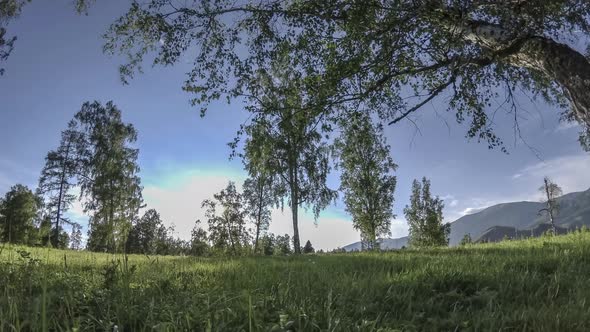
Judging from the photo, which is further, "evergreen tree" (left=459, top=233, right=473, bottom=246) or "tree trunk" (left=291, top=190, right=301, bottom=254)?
"tree trunk" (left=291, top=190, right=301, bottom=254)

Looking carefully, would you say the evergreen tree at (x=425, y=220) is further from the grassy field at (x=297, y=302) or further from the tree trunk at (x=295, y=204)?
the grassy field at (x=297, y=302)

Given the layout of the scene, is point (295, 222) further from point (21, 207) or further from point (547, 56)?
point (21, 207)

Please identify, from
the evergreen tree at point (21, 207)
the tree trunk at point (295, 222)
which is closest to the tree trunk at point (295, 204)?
the tree trunk at point (295, 222)

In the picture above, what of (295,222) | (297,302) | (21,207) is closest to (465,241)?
(295,222)

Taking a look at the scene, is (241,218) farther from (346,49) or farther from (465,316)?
(465,316)

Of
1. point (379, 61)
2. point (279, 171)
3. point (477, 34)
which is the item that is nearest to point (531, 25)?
point (477, 34)

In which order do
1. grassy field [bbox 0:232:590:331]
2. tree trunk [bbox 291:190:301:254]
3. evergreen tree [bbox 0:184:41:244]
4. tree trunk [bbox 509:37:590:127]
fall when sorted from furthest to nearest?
evergreen tree [bbox 0:184:41:244], tree trunk [bbox 291:190:301:254], tree trunk [bbox 509:37:590:127], grassy field [bbox 0:232:590:331]

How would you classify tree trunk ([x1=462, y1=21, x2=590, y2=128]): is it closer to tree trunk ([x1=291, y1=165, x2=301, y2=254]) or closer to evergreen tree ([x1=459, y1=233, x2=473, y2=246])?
evergreen tree ([x1=459, y1=233, x2=473, y2=246])

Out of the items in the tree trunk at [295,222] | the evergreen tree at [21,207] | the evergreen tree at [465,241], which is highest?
the evergreen tree at [21,207]

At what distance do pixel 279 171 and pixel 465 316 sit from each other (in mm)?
27452

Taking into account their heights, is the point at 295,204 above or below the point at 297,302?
above

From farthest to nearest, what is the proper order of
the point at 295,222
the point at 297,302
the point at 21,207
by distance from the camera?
the point at 21,207, the point at 295,222, the point at 297,302

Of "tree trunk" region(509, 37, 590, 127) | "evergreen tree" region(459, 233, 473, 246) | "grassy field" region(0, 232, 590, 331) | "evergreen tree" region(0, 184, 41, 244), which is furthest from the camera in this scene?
"evergreen tree" region(0, 184, 41, 244)

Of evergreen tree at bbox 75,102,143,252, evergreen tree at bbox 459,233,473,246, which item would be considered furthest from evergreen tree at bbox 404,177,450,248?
evergreen tree at bbox 75,102,143,252
